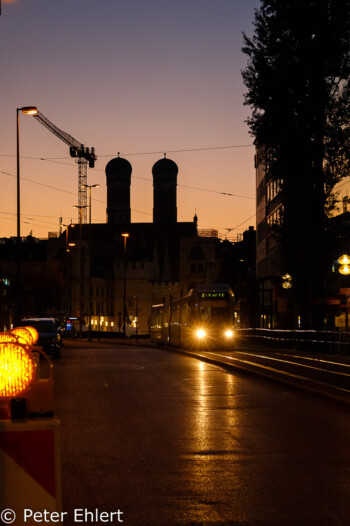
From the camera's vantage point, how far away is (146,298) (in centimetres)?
12388

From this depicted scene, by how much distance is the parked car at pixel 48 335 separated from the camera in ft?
118

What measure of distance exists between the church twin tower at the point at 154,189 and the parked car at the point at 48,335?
133506 millimetres

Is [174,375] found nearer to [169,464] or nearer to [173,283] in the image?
[169,464]

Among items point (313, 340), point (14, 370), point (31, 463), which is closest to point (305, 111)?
point (313, 340)

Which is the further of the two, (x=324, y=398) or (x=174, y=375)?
(x=174, y=375)

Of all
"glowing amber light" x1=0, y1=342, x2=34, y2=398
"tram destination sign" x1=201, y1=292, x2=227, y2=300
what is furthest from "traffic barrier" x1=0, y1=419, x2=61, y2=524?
"tram destination sign" x1=201, y1=292, x2=227, y2=300

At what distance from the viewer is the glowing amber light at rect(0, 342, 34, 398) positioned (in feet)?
20.1

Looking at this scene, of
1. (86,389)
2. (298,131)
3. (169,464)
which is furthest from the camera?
(298,131)

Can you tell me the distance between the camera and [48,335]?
119 feet

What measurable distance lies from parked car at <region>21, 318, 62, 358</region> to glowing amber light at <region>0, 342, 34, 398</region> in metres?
29.4

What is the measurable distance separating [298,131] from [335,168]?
223cm

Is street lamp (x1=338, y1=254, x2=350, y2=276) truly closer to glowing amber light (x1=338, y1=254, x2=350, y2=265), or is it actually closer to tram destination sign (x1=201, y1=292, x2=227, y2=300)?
glowing amber light (x1=338, y1=254, x2=350, y2=265)

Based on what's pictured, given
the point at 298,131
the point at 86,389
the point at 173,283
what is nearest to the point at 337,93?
the point at 298,131

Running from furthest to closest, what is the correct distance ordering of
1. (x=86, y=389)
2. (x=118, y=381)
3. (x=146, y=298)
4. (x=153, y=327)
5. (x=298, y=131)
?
(x=146, y=298) → (x=153, y=327) → (x=298, y=131) → (x=118, y=381) → (x=86, y=389)
